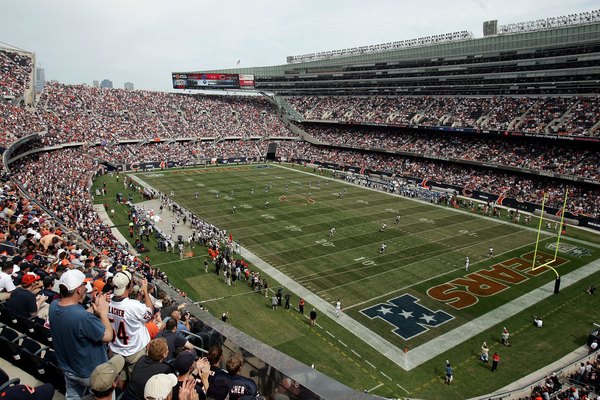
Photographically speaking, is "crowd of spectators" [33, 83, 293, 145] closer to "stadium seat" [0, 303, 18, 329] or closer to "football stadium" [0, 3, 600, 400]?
"football stadium" [0, 3, 600, 400]

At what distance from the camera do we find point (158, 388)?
12.0ft

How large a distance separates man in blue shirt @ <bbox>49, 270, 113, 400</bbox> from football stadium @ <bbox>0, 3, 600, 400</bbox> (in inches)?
0.9

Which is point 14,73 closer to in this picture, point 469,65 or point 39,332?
point 39,332

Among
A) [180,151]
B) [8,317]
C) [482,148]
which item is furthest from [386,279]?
[180,151]

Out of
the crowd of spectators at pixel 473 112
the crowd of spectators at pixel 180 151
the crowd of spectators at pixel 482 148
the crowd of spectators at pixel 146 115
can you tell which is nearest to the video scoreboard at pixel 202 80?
the crowd of spectators at pixel 146 115

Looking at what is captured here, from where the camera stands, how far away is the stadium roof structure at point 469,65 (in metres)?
50.6

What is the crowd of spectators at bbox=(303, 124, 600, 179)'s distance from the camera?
45.3 metres

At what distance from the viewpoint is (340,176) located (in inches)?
2349

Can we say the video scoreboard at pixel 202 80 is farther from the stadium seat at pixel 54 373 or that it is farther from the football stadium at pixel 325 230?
the stadium seat at pixel 54 373

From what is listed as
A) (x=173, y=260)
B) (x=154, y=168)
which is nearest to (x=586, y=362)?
(x=173, y=260)

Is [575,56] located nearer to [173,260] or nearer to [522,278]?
[522,278]

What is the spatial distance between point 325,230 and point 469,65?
1727 inches

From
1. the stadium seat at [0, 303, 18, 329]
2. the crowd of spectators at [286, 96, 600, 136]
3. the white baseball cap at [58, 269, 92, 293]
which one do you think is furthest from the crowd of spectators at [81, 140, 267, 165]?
the white baseball cap at [58, 269, 92, 293]

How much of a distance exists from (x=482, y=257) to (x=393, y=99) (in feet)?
171
